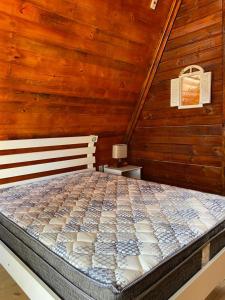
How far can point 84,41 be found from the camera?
263cm

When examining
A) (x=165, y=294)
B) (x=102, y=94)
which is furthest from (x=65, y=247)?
(x=102, y=94)

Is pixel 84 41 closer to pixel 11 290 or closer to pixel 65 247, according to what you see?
pixel 65 247

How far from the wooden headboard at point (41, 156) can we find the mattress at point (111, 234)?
361 millimetres

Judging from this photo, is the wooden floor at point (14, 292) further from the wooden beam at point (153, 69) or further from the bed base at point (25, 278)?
the wooden beam at point (153, 69)

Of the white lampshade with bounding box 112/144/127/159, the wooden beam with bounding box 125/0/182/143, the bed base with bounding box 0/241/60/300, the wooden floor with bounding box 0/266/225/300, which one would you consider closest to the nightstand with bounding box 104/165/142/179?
the white lampshade with bounding box 112/144/127/159

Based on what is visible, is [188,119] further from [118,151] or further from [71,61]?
[71,61]

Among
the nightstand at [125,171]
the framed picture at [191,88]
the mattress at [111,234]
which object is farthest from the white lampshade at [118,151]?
the mattress at [111,234]

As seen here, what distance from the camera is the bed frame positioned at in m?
1.35

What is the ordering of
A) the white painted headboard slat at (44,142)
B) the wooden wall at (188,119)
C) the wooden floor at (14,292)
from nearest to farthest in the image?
1. the wooden floor at (14,292)
2. the white painted headboard slat at (44,142)
3. the wooden wall at (188,119)

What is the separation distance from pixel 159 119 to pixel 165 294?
8.92 feet

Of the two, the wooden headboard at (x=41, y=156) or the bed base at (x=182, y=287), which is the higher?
the wooden headboard at (x=41, y=156)

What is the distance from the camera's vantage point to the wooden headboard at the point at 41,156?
8.93 ft

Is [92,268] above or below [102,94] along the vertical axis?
below

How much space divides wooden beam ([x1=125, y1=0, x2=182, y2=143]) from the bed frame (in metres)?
0.77
